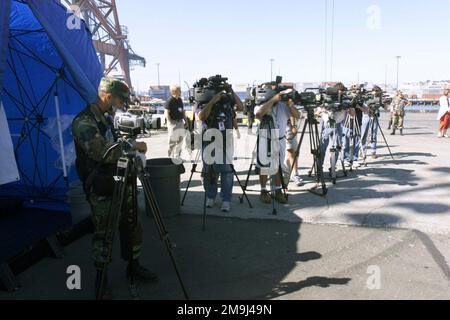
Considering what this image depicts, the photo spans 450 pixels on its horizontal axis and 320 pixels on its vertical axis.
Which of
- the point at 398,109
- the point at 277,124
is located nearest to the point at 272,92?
the point at 277,124

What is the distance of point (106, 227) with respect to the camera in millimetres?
3057

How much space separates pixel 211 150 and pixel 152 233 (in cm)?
156

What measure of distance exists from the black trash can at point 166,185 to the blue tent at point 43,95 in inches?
60.1

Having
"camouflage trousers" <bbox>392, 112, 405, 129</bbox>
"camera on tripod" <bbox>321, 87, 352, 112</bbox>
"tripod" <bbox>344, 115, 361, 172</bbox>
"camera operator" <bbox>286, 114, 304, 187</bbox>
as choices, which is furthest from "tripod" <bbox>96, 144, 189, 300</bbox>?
"camouflage trousers" <bbox>392, 112, 405, 129</bbox>

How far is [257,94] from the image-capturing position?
5.49 m

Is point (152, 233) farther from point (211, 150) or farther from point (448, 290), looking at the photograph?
point (448, 290)

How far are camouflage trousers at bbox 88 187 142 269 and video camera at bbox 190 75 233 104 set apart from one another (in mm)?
2236

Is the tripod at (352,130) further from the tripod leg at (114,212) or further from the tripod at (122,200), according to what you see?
the tripod leg at (114,212)

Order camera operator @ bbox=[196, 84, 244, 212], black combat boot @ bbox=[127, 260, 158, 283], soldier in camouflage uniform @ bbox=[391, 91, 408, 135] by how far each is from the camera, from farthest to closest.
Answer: soldier in camouflage uniform @ bbox=[391, 91, 408, 135], camera operator @ bbox=[196, 84, 244, 212], black combat boot @ bbox=[127, 260, 158, 283]

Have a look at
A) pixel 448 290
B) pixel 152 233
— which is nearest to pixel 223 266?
pixel 152 233

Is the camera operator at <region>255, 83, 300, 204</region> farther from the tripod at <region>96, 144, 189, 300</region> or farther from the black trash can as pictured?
the tripod at <region>96, 144, 189, 300</region>

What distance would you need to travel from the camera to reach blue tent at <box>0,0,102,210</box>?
507cm

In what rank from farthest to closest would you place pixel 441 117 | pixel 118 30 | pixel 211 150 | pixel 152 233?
pixel 118 30, pixel 441 117, pixel 211 150, pixel 152 233

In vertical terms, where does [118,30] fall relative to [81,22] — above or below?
above
